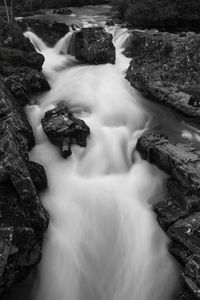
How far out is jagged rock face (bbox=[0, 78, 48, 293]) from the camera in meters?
7.50

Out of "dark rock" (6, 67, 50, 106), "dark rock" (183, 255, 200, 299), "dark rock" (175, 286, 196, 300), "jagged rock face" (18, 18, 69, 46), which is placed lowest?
"dark rock" (175, 286, 196, 300)

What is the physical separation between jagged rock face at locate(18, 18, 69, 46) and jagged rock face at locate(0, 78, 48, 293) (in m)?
13.7

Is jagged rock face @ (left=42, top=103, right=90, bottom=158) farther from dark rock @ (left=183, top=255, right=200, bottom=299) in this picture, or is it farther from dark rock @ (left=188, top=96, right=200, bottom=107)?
dark rock @ (left=183, top=255, right=200, bottom=299)

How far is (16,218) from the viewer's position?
8164 mm

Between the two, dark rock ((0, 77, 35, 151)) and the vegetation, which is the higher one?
the vegetation

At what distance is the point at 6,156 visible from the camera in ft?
28.3

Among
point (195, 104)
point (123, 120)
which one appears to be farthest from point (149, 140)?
point (195, 104)

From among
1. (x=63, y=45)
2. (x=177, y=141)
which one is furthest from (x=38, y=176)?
(x=63, y=45)

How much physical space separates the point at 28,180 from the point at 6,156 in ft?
2.80

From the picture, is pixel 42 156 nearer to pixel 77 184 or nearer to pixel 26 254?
pixel 77 184

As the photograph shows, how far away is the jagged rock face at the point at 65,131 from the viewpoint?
11727mm

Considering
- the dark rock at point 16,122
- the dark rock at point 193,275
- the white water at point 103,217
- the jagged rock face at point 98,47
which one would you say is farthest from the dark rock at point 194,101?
the dark rock at point 193,275

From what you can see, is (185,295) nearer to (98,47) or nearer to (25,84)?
(25,84)

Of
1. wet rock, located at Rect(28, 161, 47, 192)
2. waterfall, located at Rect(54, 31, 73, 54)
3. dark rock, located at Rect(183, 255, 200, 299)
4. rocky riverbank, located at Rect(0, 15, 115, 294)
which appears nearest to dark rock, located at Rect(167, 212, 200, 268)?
dark rock, located at Rect(183, 255, 200, 299)
